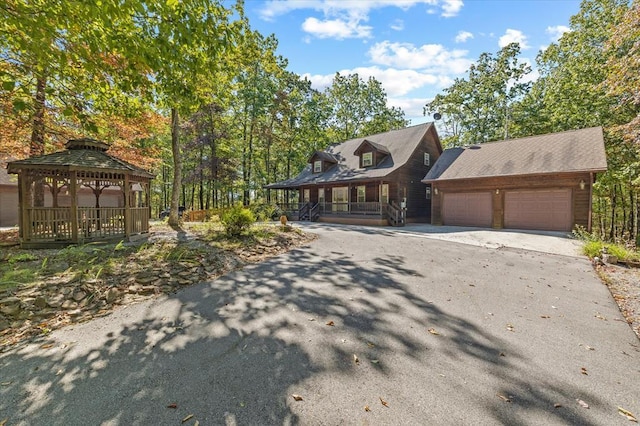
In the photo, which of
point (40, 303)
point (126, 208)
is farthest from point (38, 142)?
point (40, 303)

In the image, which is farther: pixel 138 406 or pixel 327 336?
pixel 327 336

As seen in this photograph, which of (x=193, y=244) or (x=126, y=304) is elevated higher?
(x=193, y=244)

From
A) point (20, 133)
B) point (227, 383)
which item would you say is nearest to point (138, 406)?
point (227, 383)

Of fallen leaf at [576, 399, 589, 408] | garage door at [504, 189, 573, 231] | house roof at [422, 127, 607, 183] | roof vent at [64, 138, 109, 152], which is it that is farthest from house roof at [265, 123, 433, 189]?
fallen leaf at [576, 399, 589, 408]

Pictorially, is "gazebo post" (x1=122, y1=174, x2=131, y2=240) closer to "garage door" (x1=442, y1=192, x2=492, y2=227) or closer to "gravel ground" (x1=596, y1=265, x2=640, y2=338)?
"gravel ground" (x1=596, y1=265, x2=640, y2=338)

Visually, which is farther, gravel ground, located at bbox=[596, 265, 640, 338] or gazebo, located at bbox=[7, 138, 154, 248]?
gazebo, located at bbox=[7, 138, 154, 248]

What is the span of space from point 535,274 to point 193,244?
9482 mm

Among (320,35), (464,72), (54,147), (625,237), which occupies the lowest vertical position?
Answer: (625,237)

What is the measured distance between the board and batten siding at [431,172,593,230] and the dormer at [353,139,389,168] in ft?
15.3

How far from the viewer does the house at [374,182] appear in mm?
18484

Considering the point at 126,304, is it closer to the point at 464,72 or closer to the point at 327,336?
the point at 327,336

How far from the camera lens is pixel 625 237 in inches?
787

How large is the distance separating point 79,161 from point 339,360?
10.4 m

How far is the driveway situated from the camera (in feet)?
7.77
